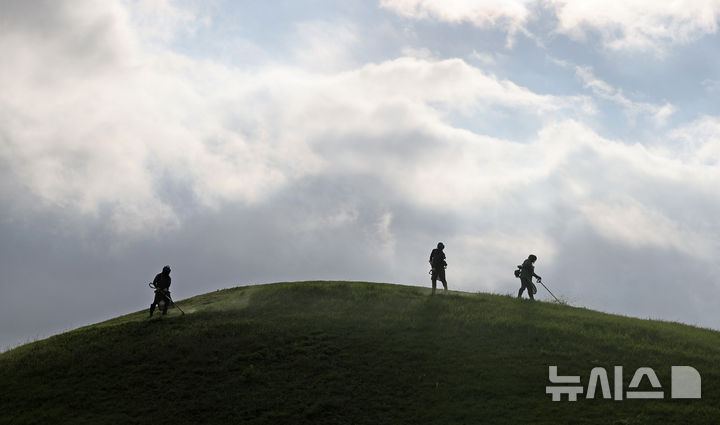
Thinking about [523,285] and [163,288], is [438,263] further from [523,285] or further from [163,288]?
[163,288]

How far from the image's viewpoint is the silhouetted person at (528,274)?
40031mm

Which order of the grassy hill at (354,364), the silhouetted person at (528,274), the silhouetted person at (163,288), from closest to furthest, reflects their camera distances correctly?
the grassy hill at (354,364), the silhouetted person at (163,288), the silhouetted person at (528,274)

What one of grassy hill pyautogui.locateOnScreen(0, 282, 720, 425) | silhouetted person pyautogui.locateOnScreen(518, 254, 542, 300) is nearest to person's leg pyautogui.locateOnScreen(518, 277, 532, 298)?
silhouetted person pyautogui.locateOnScreen(518, 254, 542, 300)

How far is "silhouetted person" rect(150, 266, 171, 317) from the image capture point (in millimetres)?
37750

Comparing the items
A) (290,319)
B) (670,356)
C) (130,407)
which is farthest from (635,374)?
(130,407)

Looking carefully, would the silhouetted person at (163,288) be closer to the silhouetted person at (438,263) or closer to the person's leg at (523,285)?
the silhouetted person at (438,263)

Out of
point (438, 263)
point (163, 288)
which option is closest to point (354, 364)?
point (438, 263)

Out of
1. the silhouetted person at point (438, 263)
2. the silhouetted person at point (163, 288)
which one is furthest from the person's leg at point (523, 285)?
the silhouetted person at point (163, 288)

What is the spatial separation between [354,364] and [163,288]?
51.9 ft

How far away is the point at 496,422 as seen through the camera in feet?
75.5

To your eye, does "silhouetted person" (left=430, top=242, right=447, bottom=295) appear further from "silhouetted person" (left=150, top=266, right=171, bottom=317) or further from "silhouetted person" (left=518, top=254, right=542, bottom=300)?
"silhouetted person" (left=150, top=266, right=171, bottom=317)

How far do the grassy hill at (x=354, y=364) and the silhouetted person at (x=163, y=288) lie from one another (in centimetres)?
126

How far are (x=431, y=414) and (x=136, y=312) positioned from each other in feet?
94.6

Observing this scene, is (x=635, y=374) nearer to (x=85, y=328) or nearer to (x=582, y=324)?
(x=582, y=324)
